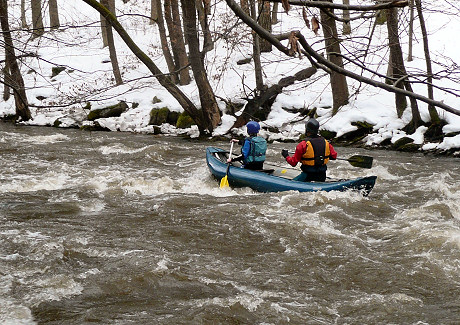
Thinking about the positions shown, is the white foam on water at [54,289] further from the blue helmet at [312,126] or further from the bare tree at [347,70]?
the blue helmet at [312,126]

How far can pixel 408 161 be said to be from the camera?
35.4 feet

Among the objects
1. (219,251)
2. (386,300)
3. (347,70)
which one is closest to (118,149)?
(219,251)

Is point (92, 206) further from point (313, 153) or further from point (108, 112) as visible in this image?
point (108, 112)

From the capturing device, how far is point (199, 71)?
534 inches

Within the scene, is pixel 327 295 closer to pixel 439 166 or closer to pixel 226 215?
pixel 226 215

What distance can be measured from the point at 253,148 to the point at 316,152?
1255mm

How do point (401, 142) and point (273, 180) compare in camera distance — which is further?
point (401, 142)

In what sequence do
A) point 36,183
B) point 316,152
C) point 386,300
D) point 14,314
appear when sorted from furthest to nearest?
point 36,183 → point 316,152 → point 386,300 → point 14,314

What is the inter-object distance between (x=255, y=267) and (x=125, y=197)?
3.26m

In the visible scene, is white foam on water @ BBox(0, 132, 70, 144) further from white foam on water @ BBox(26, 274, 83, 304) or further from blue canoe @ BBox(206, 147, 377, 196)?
white foam on water @ BBox(26, 274, 83, 304)

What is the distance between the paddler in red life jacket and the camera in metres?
7.73

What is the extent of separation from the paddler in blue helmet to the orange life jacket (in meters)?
1.03

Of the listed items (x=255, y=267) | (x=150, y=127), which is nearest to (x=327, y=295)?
(x=255, y=267)

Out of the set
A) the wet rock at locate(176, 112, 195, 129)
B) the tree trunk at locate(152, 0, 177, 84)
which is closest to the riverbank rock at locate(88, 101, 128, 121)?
the tree trunk at locate(152, 0, 177, 84)
